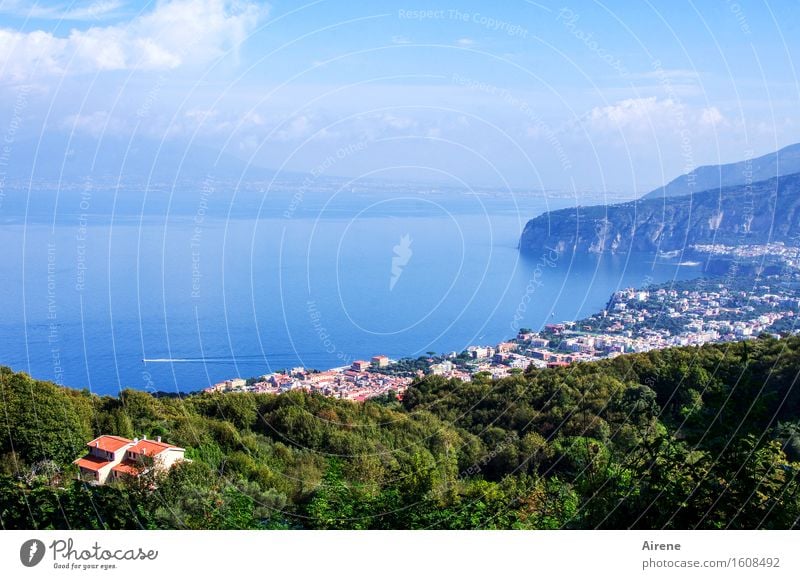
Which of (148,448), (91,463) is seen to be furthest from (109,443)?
(148,448)

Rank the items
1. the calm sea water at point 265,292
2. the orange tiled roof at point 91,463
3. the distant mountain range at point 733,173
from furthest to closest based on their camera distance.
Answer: the distant mountain range at point 733,173 < the calm sea water at point 265,292 < the orange tiled roof at point 91,463

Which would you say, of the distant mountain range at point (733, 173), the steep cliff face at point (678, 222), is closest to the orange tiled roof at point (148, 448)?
the steep cliff face at point (678, 222)

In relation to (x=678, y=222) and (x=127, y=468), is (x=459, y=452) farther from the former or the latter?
(x=678, y=222)

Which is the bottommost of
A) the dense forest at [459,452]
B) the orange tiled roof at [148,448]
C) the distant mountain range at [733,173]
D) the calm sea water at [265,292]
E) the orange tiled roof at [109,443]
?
the dense forest at [459,452]
